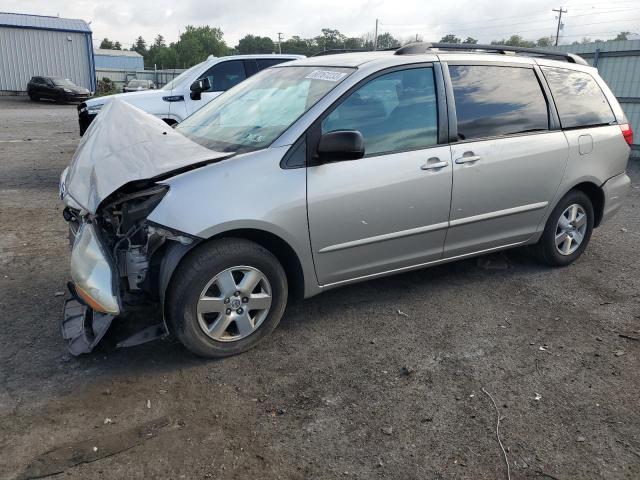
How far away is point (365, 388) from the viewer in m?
3.23

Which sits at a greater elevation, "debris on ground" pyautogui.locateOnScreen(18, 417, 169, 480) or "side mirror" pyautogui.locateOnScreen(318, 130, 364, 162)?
"side mirror" pyautogui.locateOnScreen(318, 130, 364, 162)

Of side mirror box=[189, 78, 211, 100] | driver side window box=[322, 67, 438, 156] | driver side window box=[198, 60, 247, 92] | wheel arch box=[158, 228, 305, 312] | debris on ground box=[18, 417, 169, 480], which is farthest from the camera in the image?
driver side window box=[198, 60, 247, 92]

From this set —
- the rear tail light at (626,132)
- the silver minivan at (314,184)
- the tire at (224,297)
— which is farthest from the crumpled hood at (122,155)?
the rear tail light at (626,132)

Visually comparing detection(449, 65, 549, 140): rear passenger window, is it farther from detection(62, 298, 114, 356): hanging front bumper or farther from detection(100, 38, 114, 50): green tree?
detection(100, 38, 114, 50): green tree

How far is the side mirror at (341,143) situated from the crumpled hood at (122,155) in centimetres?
64

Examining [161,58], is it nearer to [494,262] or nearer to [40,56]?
[40,56]

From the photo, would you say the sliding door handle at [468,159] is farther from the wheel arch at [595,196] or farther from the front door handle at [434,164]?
the wheel arch at [595,196]

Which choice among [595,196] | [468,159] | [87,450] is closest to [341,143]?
[468,159]

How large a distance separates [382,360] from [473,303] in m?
1.22

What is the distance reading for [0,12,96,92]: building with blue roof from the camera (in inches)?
1302

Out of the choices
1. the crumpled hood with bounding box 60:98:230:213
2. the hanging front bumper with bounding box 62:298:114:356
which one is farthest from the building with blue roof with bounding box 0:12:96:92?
the hanging front bumper with bounding box 62:298:114:356

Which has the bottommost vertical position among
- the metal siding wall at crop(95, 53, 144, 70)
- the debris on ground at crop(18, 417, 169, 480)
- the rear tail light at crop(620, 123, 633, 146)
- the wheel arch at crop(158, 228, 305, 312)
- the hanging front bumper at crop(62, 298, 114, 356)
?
the debris on ground at crop(18, 417, 169, 480)

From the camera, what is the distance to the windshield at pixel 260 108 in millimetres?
3750

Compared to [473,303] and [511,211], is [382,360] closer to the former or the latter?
[473,303]
